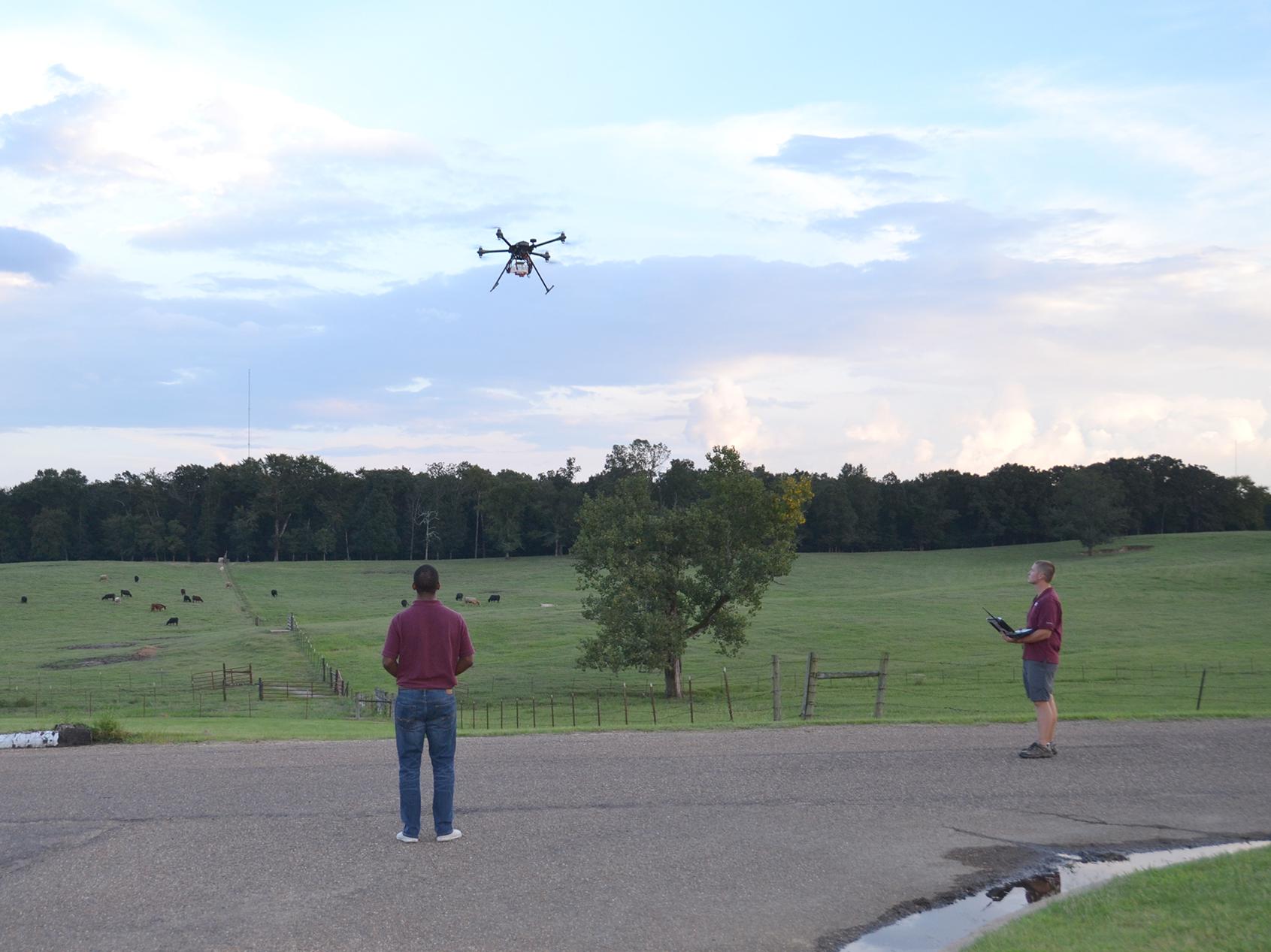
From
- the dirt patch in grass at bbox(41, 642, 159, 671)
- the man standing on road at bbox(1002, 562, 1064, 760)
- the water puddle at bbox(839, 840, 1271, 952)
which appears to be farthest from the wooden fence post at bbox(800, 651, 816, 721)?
the dirt patch in grass at bbox(41, 642, 159, 671)

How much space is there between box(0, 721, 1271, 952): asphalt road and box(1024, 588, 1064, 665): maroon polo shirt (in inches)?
46.0

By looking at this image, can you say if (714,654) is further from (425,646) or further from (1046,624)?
(425,646)

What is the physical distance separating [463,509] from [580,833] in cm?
13817

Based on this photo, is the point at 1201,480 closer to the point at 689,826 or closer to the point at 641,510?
the point at 641,510

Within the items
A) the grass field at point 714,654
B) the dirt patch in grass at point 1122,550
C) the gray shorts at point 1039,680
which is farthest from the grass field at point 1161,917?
the dirt patch in grass at point 1122,550

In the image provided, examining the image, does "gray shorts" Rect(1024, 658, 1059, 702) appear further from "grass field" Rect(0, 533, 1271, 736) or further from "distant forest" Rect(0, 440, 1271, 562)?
"distant forest" Rect(0, 440, 1271, 562)

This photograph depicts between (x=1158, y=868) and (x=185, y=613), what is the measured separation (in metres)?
80.0

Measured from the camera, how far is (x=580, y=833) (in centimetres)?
901

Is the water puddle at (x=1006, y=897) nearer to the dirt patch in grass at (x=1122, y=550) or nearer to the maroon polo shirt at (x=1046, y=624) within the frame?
the maroon polo shirt at (x=1046, y=624)

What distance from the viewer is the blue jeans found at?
8727mm

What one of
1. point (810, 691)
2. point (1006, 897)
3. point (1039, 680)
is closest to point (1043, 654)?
point (1039, 680)

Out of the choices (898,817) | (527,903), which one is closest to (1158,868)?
(898,817)

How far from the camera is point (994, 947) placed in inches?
240

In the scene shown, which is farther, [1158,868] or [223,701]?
[223,701]
